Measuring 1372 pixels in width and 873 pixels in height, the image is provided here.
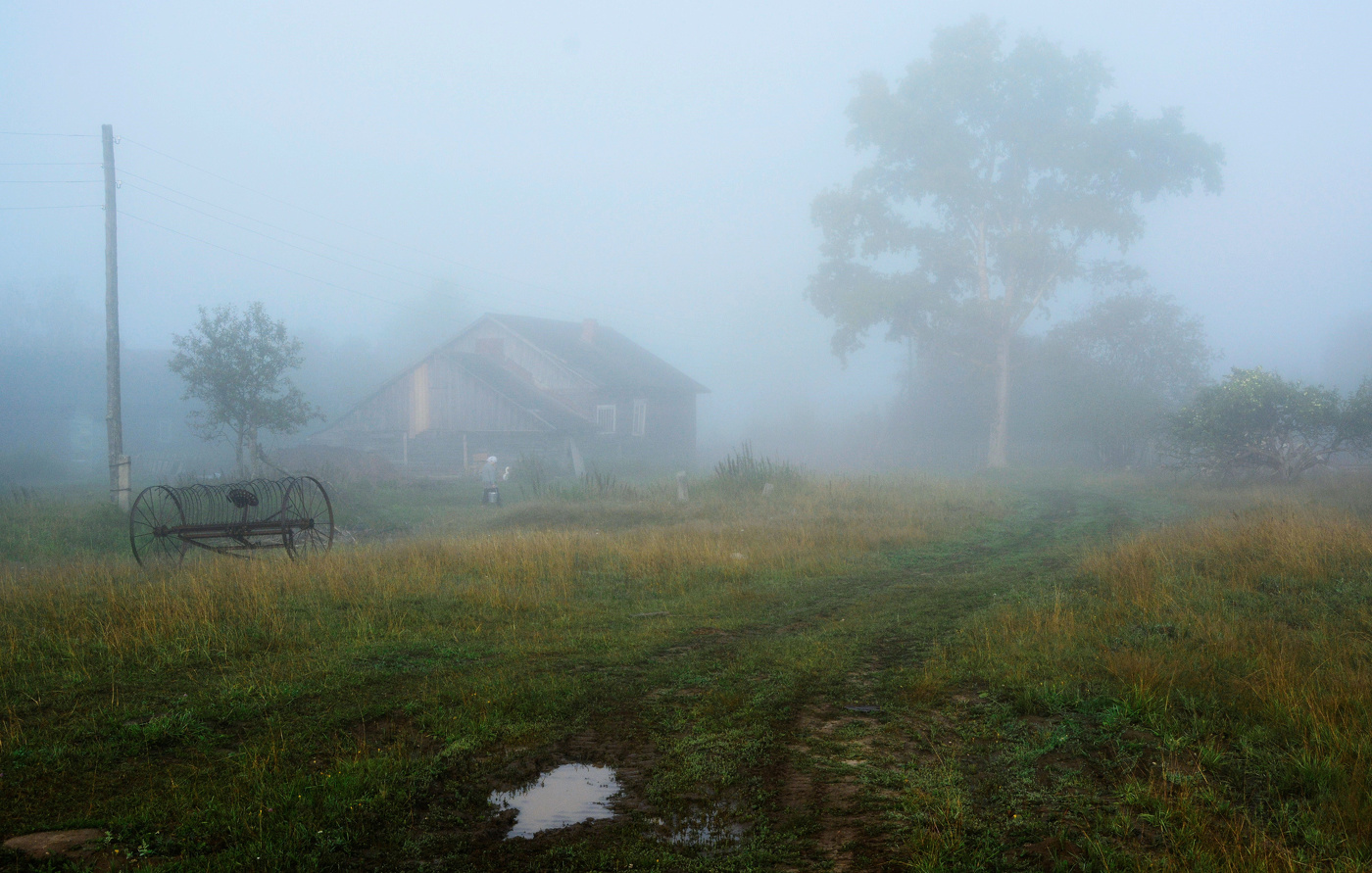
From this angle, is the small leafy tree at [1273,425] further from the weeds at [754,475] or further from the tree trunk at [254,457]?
the tree trunk at [254,457]

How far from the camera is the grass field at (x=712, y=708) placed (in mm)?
3838

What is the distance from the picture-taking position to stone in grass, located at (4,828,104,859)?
3.58 meters

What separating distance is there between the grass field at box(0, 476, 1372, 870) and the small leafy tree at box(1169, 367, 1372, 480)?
561 inches

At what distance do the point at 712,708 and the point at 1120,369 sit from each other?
4139 cm

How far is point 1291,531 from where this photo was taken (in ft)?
36.7

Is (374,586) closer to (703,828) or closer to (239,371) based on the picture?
(703,828)

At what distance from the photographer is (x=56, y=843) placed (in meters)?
3.68

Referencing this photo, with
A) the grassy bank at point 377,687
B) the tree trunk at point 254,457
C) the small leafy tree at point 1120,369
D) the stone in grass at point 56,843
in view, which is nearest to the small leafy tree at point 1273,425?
the small leafy tree at point 1120,369

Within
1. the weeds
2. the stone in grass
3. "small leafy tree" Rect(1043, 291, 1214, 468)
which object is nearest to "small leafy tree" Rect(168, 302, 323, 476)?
the weeds

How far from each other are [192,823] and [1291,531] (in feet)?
41.4

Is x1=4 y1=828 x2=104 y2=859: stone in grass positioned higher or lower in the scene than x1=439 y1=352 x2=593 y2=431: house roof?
lower

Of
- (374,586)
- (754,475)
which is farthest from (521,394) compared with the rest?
(374,586)

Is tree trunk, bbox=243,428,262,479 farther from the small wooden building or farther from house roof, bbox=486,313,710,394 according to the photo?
house roof, bbox=486,313,710,394

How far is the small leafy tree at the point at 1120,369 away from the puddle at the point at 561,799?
38.6m
